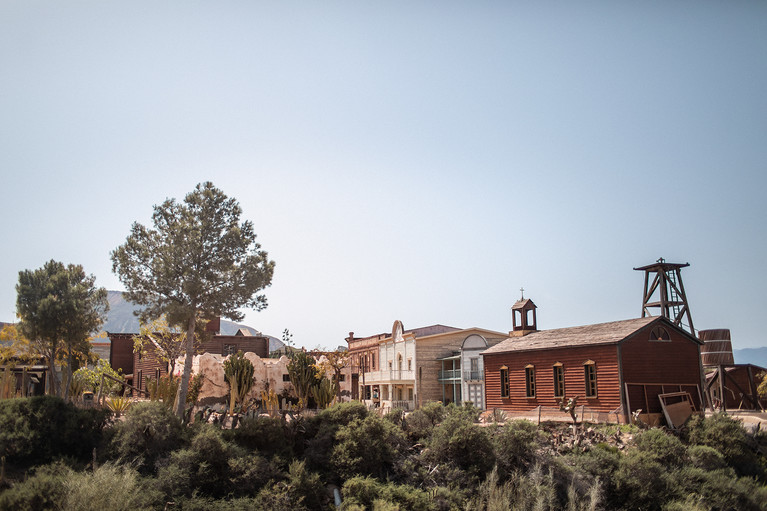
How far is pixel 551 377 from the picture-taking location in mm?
32156

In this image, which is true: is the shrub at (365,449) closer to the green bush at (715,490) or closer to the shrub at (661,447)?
the shrub at (661,447)

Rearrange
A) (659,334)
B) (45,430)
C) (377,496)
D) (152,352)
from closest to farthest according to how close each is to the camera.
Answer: (377,496), (45,430), (659,334), (152,352)

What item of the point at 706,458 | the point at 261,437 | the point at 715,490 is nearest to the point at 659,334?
the point at 706,458

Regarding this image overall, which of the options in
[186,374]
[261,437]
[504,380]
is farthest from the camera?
[504,380]

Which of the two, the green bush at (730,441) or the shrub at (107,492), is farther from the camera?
the green bush at (730,441)

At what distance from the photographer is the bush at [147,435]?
1948cm

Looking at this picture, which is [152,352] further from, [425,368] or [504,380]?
[504,380]

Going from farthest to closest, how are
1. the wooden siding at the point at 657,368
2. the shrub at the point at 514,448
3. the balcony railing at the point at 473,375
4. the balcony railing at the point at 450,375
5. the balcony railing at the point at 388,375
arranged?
the balcony railing at the point at 388,375, the balcony railing at the point at 450,375, the balcony railing at the point at 473,375, the wooden siding at the point at 657,368, the shrub at the point at 514,448

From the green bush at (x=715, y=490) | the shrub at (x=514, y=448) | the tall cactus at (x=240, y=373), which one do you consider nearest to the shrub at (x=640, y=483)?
the green bush at (x=715, y=490)

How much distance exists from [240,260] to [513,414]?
18062mm

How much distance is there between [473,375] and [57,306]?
2977cm

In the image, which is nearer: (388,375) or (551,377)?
(551,377)

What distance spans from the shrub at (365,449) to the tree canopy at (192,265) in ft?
22.8

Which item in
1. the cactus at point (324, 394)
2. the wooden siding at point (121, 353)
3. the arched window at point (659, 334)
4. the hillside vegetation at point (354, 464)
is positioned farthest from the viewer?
the wooden siding at point (121, 353)
